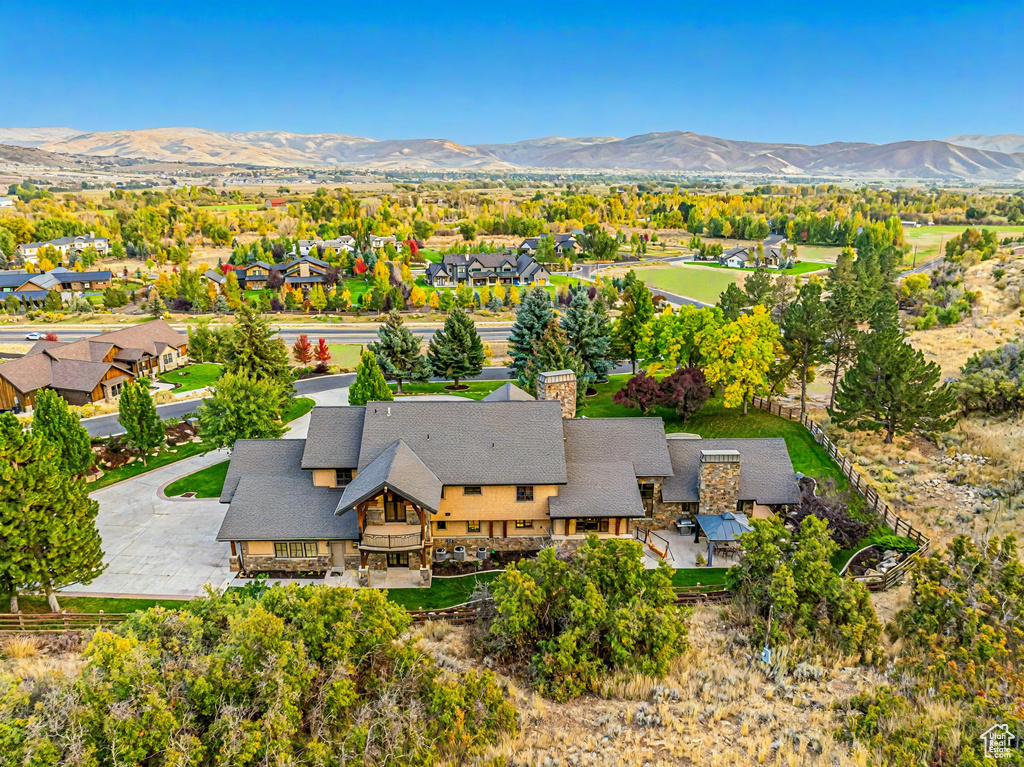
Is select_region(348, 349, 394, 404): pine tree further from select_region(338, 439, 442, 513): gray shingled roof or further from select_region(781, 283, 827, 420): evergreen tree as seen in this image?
select_region(781, 283, 827, 420): evergreen tree

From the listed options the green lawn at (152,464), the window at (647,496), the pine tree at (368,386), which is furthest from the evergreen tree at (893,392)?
the green lawn at (152,464)

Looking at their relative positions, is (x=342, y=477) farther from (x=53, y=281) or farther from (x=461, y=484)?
(x=53, y=281)

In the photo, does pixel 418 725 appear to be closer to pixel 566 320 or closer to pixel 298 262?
pixel 566 320

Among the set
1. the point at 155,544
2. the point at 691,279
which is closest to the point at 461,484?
the point at 155,544

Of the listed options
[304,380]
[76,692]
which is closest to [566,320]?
[304,380]

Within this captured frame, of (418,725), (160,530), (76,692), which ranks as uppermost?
(76,692)

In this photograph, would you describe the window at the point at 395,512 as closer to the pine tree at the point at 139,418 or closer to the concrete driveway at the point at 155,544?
the concrete driveway at the point at 155,544
